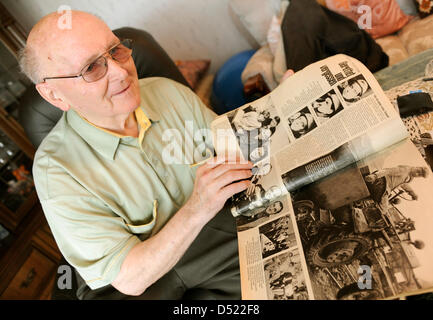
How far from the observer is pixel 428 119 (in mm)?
839

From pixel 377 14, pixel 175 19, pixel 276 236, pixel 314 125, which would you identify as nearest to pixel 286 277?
pixel 276 236

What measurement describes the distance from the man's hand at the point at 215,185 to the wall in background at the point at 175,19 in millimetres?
1684

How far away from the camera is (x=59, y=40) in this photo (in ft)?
2.69

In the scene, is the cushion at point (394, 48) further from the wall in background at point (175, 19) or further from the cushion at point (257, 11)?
the wall in background at point (175, 19)

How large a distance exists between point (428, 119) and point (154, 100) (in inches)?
35.4

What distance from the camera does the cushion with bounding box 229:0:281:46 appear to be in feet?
5.84

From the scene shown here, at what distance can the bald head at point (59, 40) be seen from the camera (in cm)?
82

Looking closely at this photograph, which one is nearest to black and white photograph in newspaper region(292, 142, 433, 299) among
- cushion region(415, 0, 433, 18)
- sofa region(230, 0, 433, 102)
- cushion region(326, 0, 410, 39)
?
sofa region(230, 0, 433, 102)

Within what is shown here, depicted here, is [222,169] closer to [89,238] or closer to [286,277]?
[286,277]

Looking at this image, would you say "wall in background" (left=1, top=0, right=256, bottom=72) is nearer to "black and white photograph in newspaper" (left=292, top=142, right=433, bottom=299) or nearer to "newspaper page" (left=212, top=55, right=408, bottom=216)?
"newspaper page" (left=212, top=55, right=408, bottom=216)

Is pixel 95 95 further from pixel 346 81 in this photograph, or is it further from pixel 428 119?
pixel 428 119

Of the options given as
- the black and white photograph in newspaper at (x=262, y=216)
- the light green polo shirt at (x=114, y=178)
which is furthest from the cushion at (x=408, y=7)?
the black and white photograph in newspaper at (x=262, y=216)

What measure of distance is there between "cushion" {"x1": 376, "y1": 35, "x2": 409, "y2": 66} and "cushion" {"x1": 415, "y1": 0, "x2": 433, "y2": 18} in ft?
0.59

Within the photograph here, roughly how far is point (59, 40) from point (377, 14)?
5.75 ft
